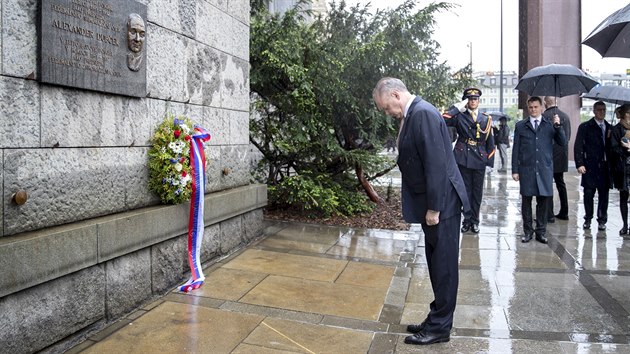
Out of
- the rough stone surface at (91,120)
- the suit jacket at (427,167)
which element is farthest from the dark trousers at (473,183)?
the rough stone surface at (91,120)

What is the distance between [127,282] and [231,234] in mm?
2083

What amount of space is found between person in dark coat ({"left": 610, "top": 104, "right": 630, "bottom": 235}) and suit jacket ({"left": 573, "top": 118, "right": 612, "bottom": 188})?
0.14 meters

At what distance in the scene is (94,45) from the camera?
4.02 metres

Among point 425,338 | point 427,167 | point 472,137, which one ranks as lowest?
point 425,338

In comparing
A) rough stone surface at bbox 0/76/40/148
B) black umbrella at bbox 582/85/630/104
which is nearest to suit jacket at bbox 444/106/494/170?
black umbrella at bbox 582/85/630/104

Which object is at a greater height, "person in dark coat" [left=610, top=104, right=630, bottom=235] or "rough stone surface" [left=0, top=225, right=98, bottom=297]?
"person in dark coat" [left=610, top=104, right=630, bottom=235]

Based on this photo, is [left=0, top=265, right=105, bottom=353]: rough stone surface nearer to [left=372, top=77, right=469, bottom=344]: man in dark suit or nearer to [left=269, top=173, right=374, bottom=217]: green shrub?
[left=372, top=77, right=469, bottom=344]: man in dark suit

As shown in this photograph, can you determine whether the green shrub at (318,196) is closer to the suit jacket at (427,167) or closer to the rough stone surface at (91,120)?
the rough stone surface at (91,120)

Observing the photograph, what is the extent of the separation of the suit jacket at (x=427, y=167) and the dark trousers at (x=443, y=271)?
0.10m

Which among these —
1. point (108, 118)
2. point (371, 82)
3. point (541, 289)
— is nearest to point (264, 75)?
point (371, 82)

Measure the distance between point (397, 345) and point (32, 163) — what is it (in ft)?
9.20

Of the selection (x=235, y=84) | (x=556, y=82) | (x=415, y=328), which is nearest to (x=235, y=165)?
(x=235, y=84)

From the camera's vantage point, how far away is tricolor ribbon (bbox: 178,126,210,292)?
16.5 ft

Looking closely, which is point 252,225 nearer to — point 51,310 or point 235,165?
point 235,165
